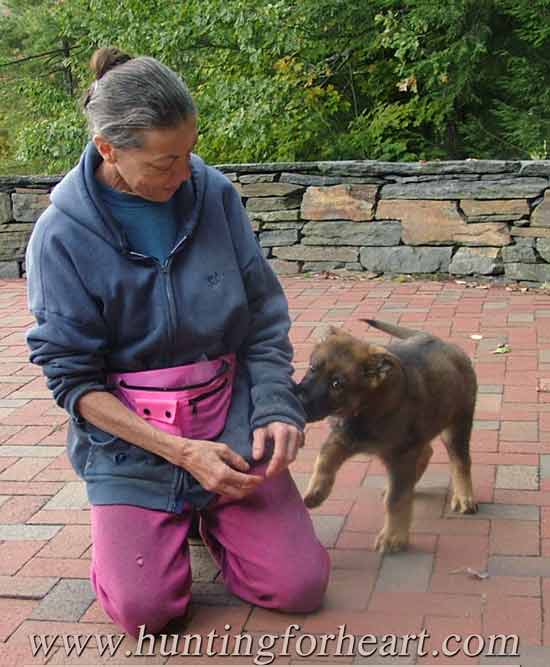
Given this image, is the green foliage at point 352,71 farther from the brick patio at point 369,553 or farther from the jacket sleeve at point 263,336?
the jacket sleeve at point 263,336

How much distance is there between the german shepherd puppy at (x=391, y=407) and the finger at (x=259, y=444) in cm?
22

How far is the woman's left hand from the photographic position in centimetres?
331

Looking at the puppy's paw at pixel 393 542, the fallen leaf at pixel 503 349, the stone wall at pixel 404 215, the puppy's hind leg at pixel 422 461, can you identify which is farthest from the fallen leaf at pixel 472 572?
the stone wall at pixel 404 215

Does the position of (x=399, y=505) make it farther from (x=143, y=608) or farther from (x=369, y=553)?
(x=143, y=608)

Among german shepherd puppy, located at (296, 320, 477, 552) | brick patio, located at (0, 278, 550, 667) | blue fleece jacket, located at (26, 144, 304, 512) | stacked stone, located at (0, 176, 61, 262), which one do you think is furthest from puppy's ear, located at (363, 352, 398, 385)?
stacked stone, located at (0, 176, 61, 262)

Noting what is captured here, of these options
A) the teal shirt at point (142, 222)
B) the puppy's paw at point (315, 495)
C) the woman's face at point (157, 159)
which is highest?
the woman's face at point (157, 159)

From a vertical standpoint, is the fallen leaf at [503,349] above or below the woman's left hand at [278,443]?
below

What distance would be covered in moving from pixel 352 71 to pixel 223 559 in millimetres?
9880

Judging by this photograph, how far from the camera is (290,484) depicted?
11.6 feet

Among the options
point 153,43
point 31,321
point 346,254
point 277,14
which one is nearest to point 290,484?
point 31,321

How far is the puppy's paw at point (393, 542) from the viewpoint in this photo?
3.74 metres

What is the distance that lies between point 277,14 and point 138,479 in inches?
336

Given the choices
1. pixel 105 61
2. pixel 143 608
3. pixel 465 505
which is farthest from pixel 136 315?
pixel 465 505

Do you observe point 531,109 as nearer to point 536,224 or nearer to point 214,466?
point 536,224
